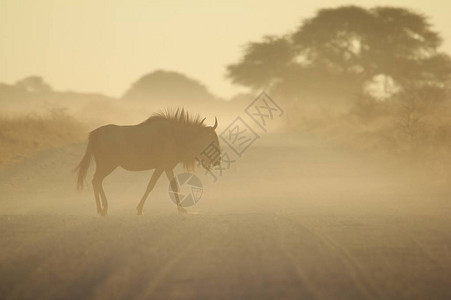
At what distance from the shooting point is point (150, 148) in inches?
534

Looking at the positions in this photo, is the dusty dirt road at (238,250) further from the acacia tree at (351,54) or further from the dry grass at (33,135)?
the acacia tree at (351,54)

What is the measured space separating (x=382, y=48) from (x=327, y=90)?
4676mm

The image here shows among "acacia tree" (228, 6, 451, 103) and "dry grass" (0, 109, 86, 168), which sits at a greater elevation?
"acacia tree" (228, 6, 451, 103)

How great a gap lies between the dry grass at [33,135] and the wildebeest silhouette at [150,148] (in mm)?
9625

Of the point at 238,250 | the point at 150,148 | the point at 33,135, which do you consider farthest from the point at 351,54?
the point at 238,250

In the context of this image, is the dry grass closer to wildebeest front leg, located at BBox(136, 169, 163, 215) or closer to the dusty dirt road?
the dusty dirt road

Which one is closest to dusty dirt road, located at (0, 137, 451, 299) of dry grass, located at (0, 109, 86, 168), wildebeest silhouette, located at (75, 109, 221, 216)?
wildebeest silhouette, located at (75, 109, 221, 216)

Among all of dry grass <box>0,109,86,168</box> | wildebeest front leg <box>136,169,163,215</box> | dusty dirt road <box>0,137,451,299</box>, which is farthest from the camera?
dry grass <box>0,109,86,168</box>

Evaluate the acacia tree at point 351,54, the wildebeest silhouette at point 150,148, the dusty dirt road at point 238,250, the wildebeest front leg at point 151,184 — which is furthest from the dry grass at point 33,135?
the acacia tree at point 351,54

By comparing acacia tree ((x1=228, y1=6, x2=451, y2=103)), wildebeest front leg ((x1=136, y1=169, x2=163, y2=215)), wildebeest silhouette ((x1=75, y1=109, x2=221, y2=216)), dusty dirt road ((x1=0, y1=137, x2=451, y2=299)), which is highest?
acacia tree ((x1=228, y1=6, x2=451, y2=103))

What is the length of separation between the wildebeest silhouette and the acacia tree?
32.8 m

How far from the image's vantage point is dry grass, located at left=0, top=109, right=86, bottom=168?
23.4 metres

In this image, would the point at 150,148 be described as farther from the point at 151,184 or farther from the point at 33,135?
the point at 33,135

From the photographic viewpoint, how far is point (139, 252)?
28.5ft
